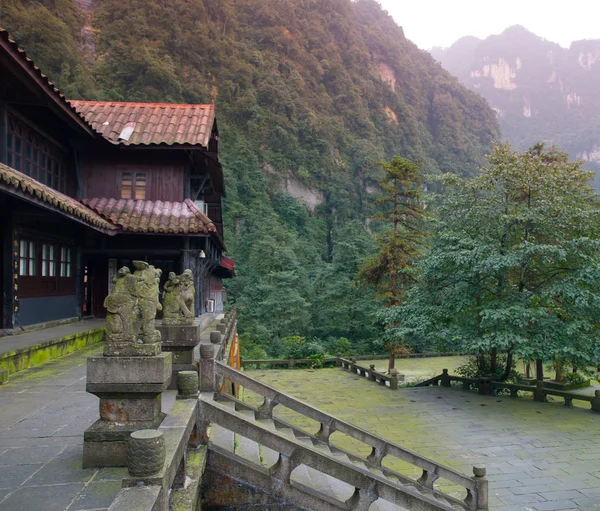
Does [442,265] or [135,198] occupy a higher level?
[135,198]

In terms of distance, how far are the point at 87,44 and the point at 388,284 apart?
4731cm

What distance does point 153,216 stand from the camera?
545 inches

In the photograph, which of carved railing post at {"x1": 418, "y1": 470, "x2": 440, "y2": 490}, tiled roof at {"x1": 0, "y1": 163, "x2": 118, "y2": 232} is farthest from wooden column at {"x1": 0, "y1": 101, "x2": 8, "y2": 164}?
carved railing post at {"x1": 418, "y1": 470, "x2": 440, "y2": 490}

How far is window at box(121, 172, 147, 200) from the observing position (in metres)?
15.0

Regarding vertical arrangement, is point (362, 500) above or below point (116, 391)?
below

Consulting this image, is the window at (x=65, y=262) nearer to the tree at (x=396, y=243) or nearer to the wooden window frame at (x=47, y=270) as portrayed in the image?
the wooden window frame at (x=47, y=270)

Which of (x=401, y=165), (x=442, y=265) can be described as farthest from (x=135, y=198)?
(x=401, y=165)

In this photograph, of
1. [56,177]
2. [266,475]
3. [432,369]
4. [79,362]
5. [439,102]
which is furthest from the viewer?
[439,102]

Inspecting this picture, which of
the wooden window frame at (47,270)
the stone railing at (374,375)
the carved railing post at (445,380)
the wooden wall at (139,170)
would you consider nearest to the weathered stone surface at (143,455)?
the wooden window frame at (47,270)

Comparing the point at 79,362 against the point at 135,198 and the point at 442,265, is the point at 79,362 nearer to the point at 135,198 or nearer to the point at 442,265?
the point at 135,198

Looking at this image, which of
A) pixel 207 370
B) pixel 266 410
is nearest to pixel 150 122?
pixel 207 370

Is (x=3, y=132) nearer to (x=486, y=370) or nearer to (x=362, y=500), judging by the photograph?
(x=362, y=500)

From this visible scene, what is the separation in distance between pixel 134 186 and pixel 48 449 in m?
11.9

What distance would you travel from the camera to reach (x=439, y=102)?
286ft
